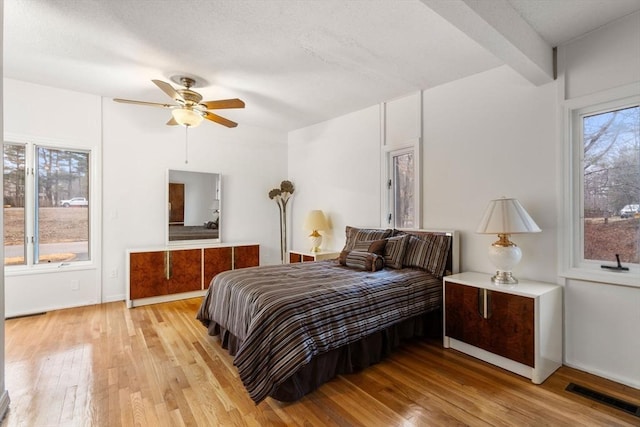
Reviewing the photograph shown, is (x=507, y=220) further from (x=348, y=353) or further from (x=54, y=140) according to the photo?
(x=54, y=140)

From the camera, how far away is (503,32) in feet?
6.64

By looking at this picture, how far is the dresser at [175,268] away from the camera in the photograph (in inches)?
153

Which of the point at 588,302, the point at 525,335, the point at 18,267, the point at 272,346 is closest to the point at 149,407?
the point at 272,346

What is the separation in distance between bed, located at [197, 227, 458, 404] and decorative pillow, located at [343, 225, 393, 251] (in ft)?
0.39

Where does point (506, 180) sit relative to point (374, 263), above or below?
above

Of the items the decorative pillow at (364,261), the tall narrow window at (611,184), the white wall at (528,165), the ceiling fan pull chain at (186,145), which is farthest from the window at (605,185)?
the ceiling fan pull chain at (186,145)

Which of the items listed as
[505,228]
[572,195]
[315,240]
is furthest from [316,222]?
[572,195]

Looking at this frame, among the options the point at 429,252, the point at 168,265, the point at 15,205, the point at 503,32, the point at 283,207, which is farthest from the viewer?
the point at 283,207

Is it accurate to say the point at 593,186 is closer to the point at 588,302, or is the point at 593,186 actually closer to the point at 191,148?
the point at 588,302

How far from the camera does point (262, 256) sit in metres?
5.43

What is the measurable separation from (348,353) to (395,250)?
1307 mm

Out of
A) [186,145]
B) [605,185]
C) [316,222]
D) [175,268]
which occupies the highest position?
[186,145]

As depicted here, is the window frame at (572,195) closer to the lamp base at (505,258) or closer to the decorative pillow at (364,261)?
the lamp base at (505,258)

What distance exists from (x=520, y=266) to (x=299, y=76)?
2.86 m
